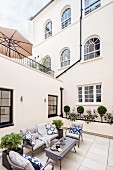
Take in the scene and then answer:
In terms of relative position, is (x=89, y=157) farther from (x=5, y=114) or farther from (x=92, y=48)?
(x=92, y=48)

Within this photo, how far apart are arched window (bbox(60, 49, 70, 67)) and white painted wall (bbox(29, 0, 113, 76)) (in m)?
0.37

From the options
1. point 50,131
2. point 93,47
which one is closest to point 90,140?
point 50,131

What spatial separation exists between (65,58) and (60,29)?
112 inches

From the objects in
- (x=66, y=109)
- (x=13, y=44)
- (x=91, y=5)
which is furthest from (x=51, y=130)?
(x=91, y=5)

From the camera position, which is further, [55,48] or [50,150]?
[55,48]

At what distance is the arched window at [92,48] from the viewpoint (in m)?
9.01

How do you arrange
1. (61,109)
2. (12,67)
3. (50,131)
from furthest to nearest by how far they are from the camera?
(61,109), (50,131), (12,67)

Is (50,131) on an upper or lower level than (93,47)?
lower

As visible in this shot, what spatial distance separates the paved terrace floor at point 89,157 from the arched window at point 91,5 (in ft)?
30.8

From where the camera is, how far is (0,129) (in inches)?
188

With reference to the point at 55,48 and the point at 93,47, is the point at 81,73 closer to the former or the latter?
the point at 93,47

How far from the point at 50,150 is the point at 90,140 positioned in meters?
3.18

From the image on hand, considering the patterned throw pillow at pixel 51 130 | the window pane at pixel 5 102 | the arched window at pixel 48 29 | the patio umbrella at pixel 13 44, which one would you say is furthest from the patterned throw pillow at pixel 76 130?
the arched window at pixel 48 29

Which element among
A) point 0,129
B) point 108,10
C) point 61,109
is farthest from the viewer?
point 61,109
